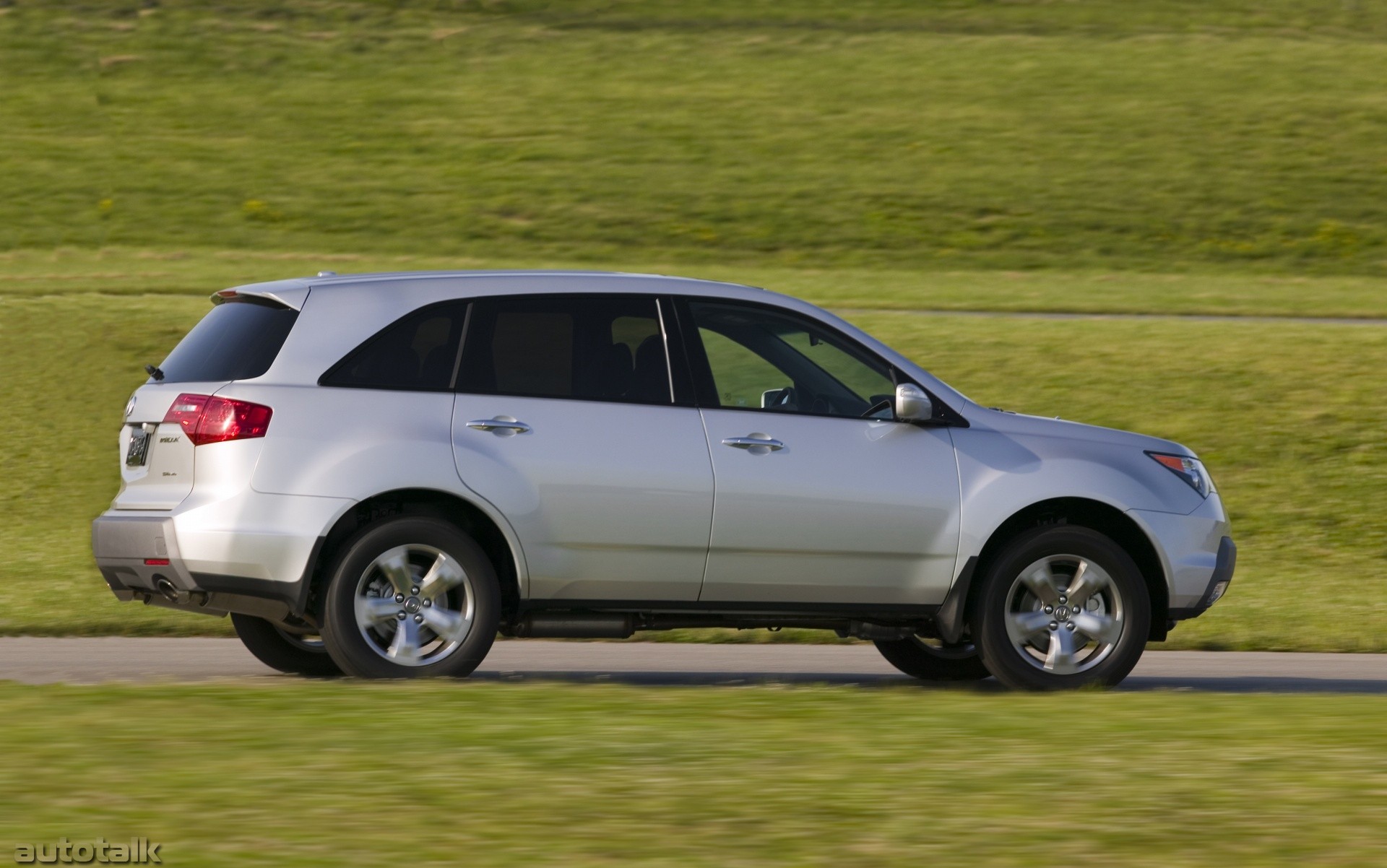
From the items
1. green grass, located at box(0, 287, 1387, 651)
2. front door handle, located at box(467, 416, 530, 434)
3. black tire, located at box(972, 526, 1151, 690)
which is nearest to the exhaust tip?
front door handle, located at box(467, 416, 530, 434)

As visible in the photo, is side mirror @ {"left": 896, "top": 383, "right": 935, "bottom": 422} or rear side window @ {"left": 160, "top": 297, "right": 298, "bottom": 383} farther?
side mirror @ {"left": 896, "top": 383, "right": 935, "bottom": 422}

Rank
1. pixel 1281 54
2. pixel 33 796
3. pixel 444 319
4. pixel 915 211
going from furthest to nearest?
pixel 1281 54 < pixel 915 211 < pixel 444 319 < pixel 33 796

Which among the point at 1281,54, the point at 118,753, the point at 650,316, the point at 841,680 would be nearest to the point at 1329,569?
the point at 841,680

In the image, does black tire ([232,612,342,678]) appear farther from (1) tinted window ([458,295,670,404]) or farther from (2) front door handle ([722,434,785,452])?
(2) front door handle ([722,434,785,452])

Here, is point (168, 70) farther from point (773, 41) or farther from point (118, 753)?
point (118, 753)

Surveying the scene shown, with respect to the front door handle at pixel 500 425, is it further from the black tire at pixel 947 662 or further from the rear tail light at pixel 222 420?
the black tire at pixel 947 662

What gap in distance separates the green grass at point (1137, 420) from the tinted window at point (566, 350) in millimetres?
4047

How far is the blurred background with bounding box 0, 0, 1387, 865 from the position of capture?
523 centimetres

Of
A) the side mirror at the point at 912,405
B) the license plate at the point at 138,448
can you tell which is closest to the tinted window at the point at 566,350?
the side mirror at the point at 912,405

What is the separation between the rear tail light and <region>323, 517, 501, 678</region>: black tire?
63 centimetres

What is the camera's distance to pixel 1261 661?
10859 millimetres

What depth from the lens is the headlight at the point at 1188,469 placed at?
891 cm

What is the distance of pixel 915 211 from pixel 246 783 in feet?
107

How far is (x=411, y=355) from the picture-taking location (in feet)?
27.1
